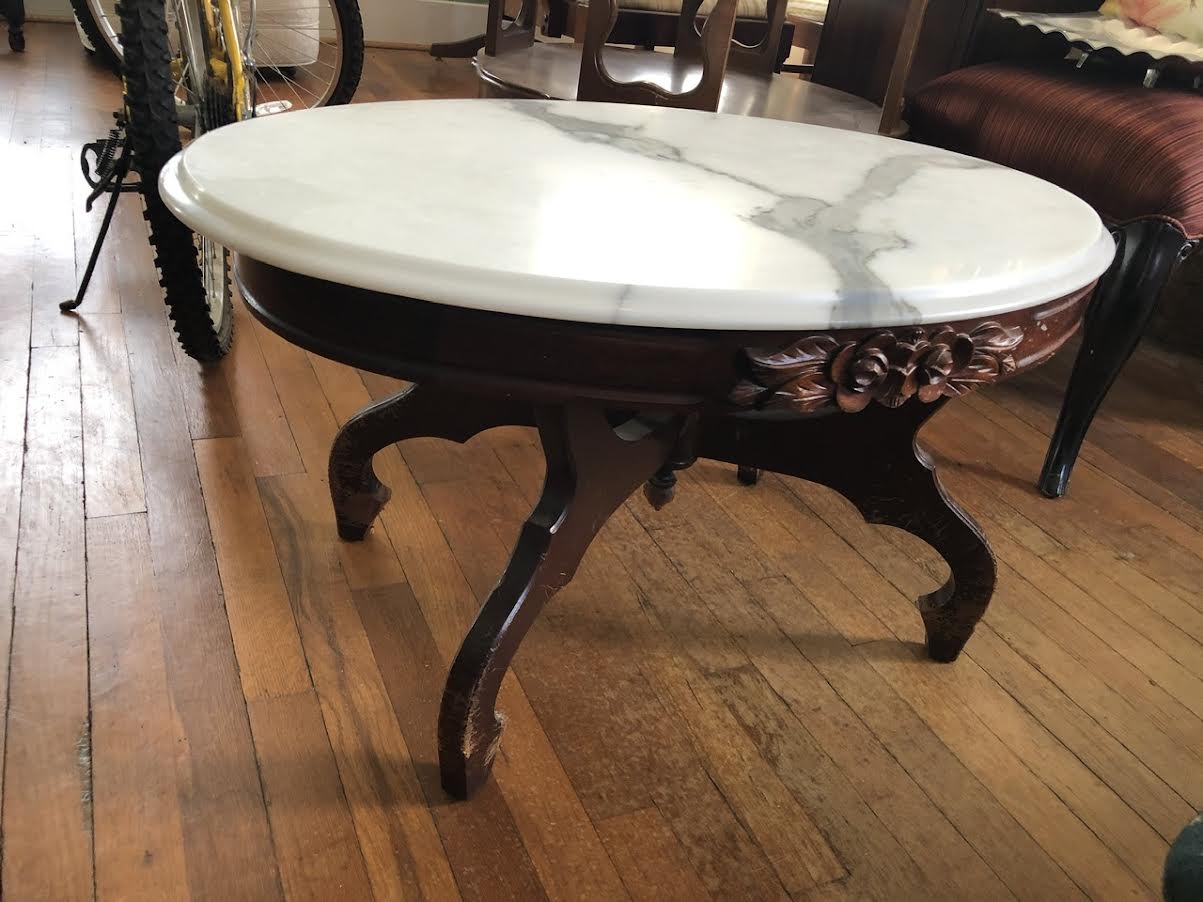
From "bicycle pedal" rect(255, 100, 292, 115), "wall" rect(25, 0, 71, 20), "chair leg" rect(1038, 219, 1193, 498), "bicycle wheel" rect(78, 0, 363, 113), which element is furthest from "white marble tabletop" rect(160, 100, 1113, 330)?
"wall" rect(25, 0, 71, 20)

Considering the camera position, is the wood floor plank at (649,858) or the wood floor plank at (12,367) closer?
the wood floor plank at (649,858)

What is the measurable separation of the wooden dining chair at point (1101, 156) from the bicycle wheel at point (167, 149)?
1132 millimetres

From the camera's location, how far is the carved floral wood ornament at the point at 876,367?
679 millimetres

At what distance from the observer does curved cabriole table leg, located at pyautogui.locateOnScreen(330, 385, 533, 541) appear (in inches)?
41.9

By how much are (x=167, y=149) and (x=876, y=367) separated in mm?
1050

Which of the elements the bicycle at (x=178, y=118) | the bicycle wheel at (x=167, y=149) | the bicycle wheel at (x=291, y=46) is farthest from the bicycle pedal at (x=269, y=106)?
the bicycle wheel at (x=291, y=46)

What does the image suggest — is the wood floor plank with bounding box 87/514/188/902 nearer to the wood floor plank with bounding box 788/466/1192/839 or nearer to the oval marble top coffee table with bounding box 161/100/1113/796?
the oval marble top coffee table with bounding box 161/100/1113/796

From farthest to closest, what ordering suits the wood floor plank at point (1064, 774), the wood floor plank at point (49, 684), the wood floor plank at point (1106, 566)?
the wood floor plank at point (1106, 566) → the wood floor plank at point (1064, 774) → the wood floor plank at point (49, 684)

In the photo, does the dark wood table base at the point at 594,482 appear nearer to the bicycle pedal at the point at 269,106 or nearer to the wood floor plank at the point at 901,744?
the wood floor plank at the point at 901,744

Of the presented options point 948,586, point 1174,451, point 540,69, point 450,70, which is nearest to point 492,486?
point 948,586

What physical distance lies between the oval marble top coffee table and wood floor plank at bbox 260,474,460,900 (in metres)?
0.06

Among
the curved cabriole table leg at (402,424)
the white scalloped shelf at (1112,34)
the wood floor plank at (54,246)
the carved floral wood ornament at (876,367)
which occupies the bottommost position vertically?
the wood floor plank at (54,246)

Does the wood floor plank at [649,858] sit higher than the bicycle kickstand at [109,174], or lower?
lower

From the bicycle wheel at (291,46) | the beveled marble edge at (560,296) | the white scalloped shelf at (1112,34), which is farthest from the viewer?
the bicycle wheel at (291,46)
